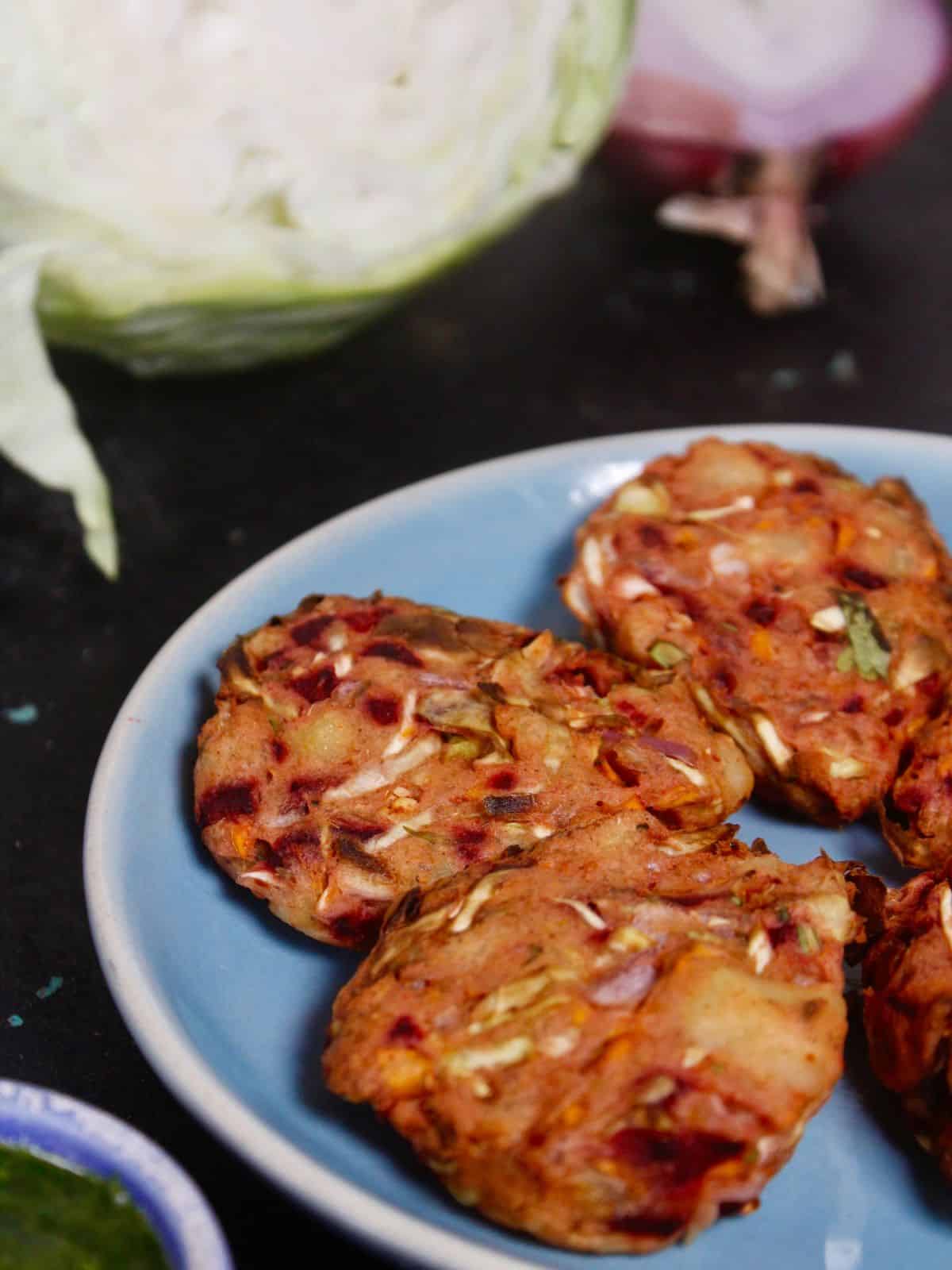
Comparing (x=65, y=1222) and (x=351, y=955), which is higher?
(x=65, y=1222)

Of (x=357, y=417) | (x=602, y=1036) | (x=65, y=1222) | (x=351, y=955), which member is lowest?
(x=357, y=417)

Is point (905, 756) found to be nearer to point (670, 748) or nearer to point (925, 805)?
point (925, 805)

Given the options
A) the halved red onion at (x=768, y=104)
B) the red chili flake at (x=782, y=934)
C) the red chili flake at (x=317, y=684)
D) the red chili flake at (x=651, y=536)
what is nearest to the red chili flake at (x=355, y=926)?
the red chili flake at (x=317, y=684)

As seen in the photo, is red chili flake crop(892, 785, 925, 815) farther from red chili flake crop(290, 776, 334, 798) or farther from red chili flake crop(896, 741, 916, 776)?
red chili flake crop(290, 776, 334, 798)

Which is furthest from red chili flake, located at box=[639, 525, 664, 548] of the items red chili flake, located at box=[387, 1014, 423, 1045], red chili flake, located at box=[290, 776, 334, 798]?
red chili flake, located at box=[387, 1014, 423, 1045]

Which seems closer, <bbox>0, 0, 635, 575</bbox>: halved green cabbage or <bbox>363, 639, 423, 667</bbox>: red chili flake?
<bbox>363, 639, 423, 667</bbox>: red chili flake

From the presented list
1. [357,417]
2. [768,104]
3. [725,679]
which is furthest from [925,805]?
[768,104]
